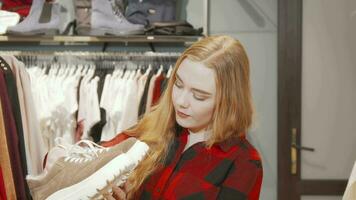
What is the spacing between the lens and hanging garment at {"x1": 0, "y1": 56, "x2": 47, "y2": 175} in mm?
1613

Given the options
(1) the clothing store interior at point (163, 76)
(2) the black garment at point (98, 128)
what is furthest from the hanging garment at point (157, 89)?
(2) the black garment at point (98, 128)

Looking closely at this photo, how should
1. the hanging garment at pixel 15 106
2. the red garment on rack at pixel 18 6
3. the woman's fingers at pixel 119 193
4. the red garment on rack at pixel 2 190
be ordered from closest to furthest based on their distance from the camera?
the woman's fingers at pixel 119 193, the red garment on rack at pixel 2 190, the hanging garment at pixel 15 106, the red garment on rack at pixel 18 6

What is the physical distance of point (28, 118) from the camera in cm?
166

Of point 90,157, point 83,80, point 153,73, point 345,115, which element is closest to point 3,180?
point 90,157

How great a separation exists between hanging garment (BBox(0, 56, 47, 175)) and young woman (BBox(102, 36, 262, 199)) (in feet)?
2.43

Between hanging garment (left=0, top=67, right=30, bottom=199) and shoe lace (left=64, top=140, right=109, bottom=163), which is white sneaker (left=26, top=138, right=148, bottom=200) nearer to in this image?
shoe lace (left=64, top=140, right=109, bottom=163)

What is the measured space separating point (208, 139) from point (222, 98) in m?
0.10

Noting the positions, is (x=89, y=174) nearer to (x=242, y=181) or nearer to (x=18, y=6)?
(x=242, y=181)

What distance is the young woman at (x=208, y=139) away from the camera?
0.94m

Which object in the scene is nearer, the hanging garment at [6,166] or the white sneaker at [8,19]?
the hanging garment at [6,166]

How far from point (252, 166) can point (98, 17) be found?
144 centimetres

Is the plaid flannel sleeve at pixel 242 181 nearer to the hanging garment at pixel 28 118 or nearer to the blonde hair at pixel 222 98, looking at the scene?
the blonde hair at pixel 222 98

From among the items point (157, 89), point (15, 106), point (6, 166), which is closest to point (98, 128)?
point (157, 89)

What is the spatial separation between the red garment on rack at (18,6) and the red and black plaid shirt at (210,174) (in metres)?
1.61
